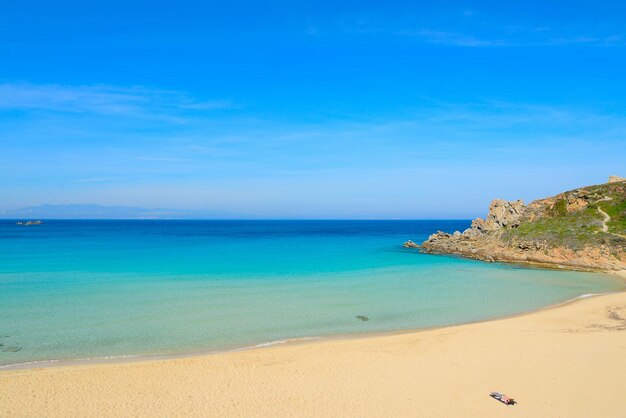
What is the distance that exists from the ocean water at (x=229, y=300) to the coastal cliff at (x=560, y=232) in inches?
203

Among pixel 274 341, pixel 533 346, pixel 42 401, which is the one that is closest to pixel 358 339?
pixel 274 341

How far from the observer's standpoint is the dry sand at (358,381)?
11203 millimetres

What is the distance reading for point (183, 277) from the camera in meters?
34.3

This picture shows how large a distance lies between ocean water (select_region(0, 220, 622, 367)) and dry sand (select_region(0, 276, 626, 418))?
2395 mm

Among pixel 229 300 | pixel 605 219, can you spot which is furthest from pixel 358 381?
pixel 605 219

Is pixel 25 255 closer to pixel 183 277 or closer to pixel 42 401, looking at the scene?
pixel 183 277

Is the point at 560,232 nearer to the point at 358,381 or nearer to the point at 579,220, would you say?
the point at 579,220

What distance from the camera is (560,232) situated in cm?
4675

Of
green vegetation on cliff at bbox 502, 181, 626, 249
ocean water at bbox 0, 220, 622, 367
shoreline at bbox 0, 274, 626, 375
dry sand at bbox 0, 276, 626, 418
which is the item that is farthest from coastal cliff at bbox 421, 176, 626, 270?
dry sand at bbox 0, 276, 626, 418

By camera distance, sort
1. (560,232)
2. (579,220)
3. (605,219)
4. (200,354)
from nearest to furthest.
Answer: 1. (200,354)
2. (605,219)
3. (560,232)
4. (579,220)

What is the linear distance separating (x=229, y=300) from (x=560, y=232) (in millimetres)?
37977

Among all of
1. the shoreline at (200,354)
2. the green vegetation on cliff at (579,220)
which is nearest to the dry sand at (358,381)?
the shoreline at (200,354)

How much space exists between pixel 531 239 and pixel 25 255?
56176 millimetres

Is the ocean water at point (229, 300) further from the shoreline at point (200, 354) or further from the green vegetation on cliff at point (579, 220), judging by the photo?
the green vegetation on cliff at point (579, 220)
